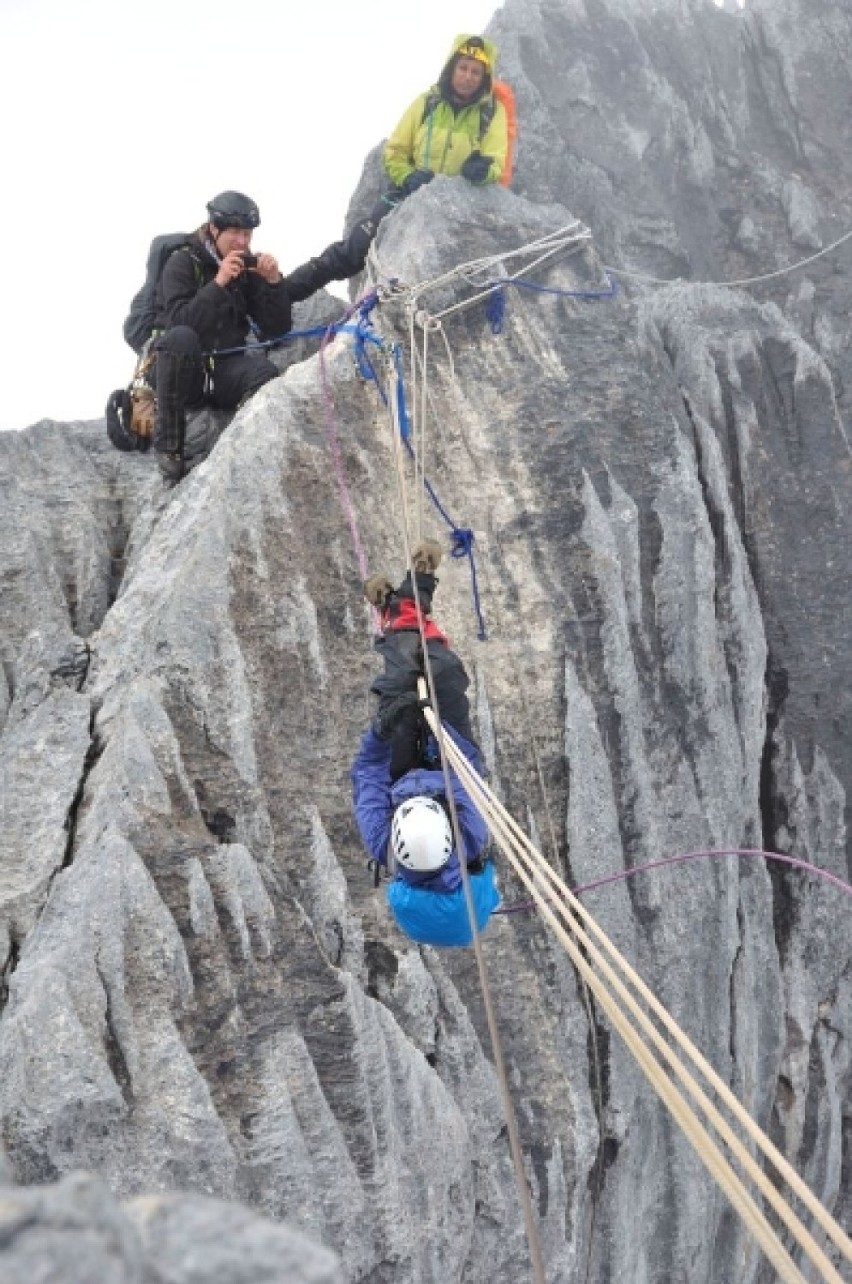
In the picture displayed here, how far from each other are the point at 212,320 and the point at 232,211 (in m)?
1.07

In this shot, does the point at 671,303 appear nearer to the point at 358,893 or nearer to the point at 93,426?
the point at 93,426

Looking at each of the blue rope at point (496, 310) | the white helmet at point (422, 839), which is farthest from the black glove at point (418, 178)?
the white helmet at point (422, 839)

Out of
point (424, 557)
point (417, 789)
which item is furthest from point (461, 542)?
point (417, 789)

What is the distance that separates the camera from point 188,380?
1171cm

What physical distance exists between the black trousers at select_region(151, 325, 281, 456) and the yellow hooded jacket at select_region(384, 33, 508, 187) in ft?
12.0

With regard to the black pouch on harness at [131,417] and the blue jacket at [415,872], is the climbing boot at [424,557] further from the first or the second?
the black pouch on harness at [131,417]

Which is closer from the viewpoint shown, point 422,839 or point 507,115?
point 422,839

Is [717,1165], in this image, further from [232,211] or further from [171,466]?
[232,211]

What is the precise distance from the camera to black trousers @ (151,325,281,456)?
11.6 metres

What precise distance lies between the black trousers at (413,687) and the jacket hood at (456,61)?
7986mm

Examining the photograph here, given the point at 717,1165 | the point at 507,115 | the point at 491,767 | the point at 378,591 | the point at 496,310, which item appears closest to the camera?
the point at 717,1165

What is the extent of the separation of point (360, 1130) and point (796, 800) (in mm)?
6873

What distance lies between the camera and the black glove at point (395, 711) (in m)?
7.97

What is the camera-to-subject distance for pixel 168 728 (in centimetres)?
888
